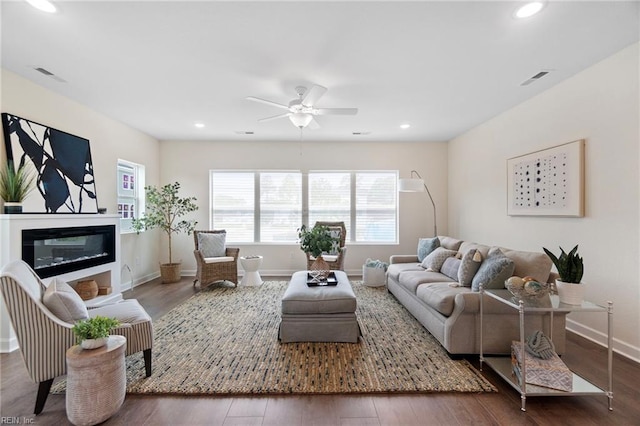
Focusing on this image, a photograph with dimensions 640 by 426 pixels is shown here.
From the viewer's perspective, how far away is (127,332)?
2.10 m

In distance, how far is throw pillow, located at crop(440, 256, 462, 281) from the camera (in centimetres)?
344

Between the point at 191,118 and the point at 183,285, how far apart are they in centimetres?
288

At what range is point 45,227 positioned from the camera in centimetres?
307

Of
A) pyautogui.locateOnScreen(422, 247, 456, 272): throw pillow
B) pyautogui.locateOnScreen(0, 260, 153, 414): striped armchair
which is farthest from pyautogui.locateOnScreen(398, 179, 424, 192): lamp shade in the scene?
pyautogui.locateOnScreen(0, 260, 153, 414): striped armchair

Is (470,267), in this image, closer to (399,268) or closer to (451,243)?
(451,243)

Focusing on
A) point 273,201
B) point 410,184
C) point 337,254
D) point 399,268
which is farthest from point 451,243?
point 273,201

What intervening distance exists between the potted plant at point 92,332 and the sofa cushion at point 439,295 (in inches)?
104

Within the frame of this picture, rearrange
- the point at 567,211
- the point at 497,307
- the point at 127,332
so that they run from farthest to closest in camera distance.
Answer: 1. the point at 567,211
2. the point at 497,307
3. the point at 127,332

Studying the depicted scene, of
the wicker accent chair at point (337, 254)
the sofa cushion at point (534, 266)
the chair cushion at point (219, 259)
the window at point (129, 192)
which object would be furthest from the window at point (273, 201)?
the sofa cushion at point (534, 266)

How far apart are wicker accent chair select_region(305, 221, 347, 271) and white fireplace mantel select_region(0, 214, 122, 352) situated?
9.81 feet

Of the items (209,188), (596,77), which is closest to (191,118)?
(209,188)

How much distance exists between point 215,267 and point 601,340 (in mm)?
5008

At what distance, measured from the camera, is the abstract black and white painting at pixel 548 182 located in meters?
3.02

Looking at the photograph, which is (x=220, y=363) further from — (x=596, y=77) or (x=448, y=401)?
(x=596, y=77)
